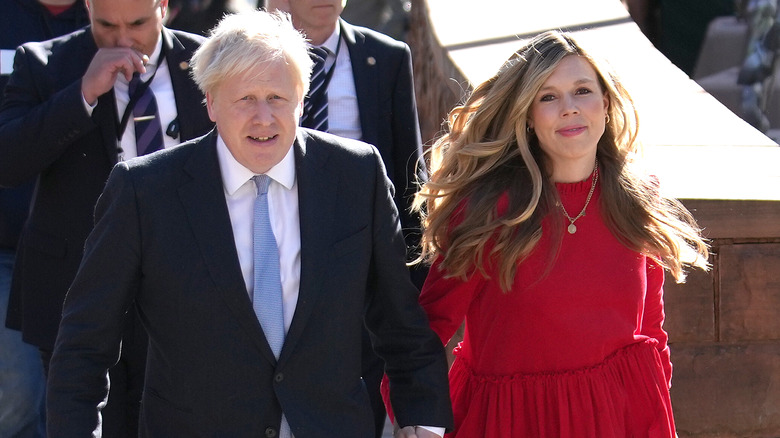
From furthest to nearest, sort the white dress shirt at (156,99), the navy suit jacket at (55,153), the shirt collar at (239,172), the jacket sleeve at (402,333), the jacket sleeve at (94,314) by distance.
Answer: the white dress shirt at (156,99) → the navy suit jacket at (55,153) → the jacket sleeve at (402,333) → the shirt collar at (239,172) → the jacket sleeve at (94,314)

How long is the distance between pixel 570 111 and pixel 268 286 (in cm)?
106

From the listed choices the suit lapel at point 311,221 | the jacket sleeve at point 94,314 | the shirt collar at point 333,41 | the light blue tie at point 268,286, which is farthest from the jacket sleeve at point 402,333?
the shirt collar at point 333,41

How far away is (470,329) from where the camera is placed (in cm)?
354

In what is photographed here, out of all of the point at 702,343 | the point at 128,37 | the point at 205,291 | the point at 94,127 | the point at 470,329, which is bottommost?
the point at 702,343

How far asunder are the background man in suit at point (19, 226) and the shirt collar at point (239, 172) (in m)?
1.55

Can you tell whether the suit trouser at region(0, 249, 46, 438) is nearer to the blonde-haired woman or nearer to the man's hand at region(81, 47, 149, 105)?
the man's hand at region(81, 47, 149, 105)

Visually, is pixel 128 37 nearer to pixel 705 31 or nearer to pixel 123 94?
pixel 123 94

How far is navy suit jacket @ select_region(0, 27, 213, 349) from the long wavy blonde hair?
883mm

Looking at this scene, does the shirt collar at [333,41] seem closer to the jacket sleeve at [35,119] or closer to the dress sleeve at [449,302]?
the jacket sleeve at [35,119]

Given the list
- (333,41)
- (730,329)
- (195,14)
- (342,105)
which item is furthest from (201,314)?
(195,14)

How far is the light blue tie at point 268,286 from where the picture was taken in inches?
117

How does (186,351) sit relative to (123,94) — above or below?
below

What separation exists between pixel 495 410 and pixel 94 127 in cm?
152

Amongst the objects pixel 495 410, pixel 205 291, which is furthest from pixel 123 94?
pixel 495 410
